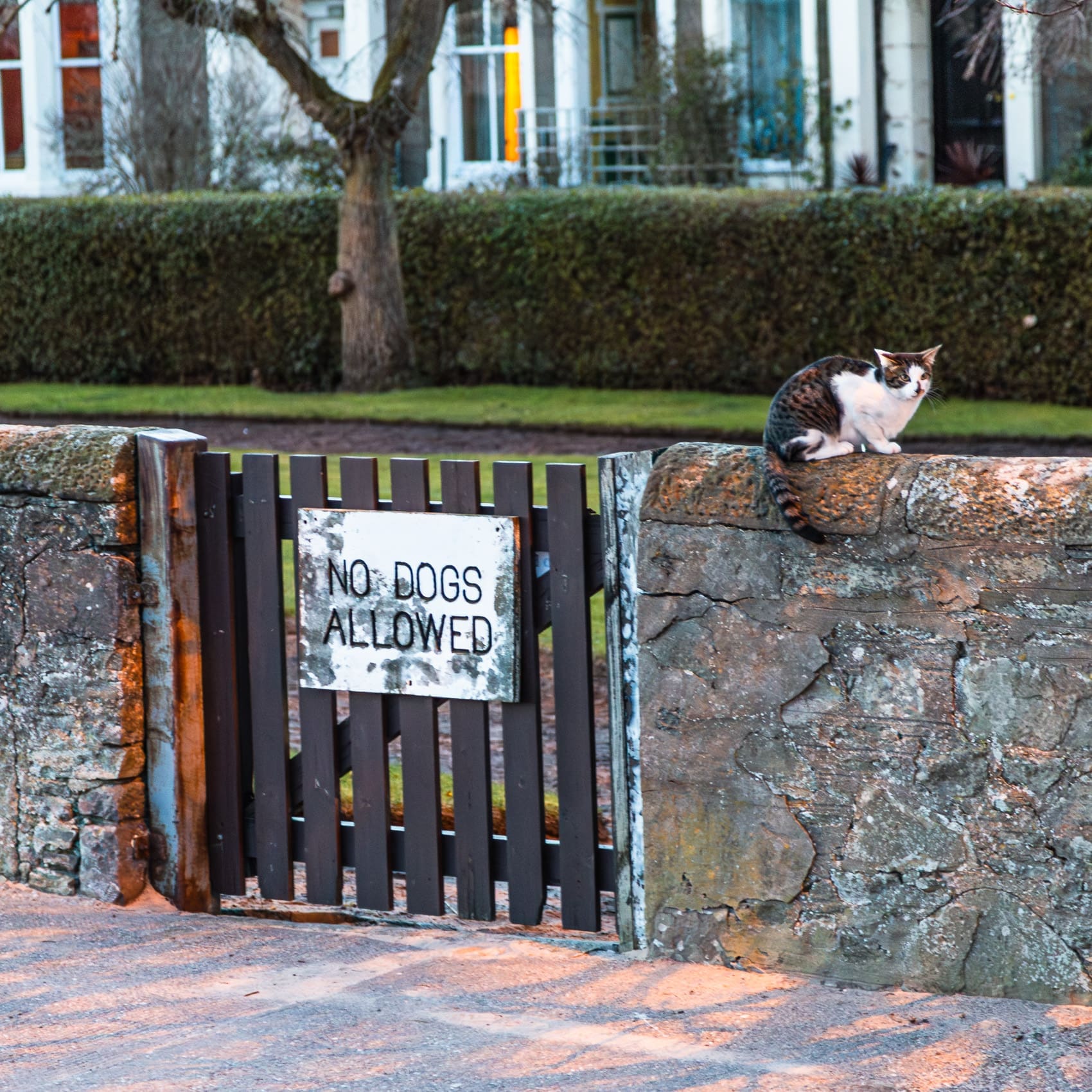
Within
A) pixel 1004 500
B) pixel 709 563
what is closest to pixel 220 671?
pixel 709 563

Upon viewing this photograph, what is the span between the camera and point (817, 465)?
3.83 metres

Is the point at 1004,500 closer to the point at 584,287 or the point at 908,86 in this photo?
the point at 584,287

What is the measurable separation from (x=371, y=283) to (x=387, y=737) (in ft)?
39.2

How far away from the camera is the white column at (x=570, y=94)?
70.3 ft

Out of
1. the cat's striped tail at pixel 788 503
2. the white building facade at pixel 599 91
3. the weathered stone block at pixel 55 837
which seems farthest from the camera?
the white building facade at pixel 599 91

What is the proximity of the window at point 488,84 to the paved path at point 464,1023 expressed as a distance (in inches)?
773

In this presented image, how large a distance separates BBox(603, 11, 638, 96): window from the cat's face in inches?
774

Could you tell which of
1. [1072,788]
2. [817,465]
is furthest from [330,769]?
[1072,788]

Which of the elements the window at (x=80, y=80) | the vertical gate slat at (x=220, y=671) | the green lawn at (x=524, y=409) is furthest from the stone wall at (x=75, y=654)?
the window at (x=80, y=80)

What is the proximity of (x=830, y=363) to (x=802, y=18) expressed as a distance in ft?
58.8

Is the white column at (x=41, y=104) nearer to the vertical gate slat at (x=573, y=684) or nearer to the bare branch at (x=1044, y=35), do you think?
the bare branch at (x=1044, y=35)

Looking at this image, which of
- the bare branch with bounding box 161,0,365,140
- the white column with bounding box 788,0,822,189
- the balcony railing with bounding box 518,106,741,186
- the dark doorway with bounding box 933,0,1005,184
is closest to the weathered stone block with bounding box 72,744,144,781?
the bare branch with bounding box 161,0,365,140

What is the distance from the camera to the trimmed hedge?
14367 mm

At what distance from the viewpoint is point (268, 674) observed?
450 cm
